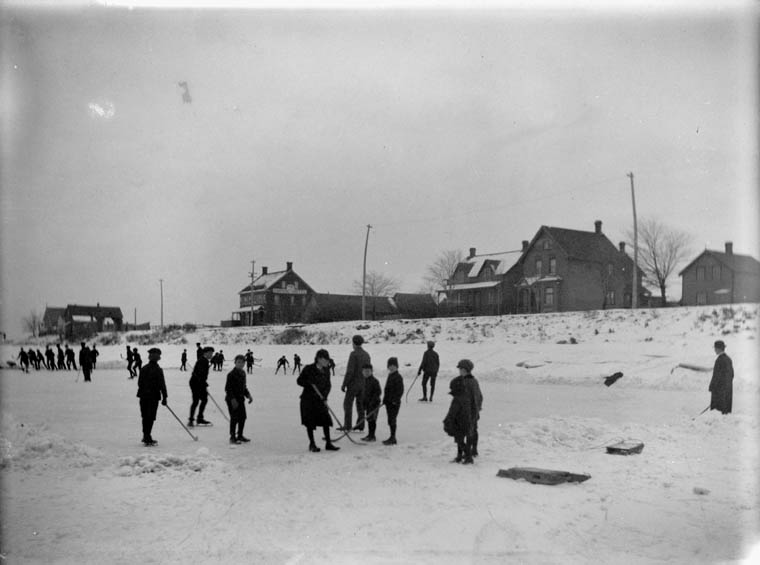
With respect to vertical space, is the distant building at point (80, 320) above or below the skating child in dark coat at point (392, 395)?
above

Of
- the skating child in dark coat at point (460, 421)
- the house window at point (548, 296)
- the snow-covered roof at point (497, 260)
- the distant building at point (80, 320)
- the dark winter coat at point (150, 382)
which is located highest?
the snow-covered roof at point (497, 260)

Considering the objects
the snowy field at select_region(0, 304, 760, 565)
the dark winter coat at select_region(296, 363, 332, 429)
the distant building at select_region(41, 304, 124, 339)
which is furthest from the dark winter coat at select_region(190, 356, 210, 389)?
the dark winter coat at select_region(296, 363, 332, 429)

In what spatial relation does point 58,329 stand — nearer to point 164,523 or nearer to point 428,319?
point 428,319

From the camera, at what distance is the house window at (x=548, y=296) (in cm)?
3897

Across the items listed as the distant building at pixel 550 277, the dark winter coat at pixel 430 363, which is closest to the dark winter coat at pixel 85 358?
the dark winter coat at pixel 430 363

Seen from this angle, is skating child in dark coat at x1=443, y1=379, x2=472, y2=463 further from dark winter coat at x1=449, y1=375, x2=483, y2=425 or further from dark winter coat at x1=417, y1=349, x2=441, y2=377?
dark winter coat at x1=417, y1=349, x2=441, y2=377

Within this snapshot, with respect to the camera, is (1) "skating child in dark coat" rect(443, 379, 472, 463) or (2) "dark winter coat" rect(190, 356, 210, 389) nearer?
(1) "skating child in dark coat" rect(443, 379, 472, 463)

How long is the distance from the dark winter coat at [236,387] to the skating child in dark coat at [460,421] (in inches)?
155

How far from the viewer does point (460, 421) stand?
30.6 ft

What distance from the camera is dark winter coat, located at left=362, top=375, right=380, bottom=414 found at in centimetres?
1147

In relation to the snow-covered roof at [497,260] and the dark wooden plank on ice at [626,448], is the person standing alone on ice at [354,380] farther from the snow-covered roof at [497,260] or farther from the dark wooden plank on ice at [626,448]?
the snow-covered roof at [497,260]

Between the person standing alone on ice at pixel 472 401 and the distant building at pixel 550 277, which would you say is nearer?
the person standing alone on ice at pixel 472 401

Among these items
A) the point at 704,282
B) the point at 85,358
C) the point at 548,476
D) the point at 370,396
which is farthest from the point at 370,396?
the point at 704,282

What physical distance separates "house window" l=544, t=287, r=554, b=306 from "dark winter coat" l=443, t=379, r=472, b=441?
3109 cm
